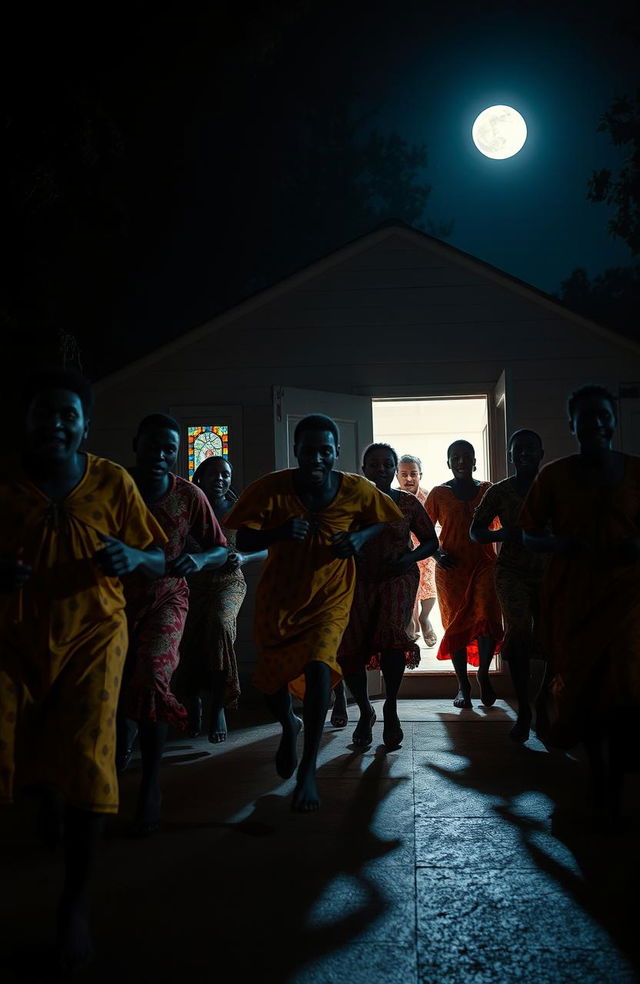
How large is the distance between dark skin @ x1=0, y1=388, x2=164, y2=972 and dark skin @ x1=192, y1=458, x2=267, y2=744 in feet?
10.1

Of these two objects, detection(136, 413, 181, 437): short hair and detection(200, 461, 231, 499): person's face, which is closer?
detection(136, 413, 181, 437): short hair

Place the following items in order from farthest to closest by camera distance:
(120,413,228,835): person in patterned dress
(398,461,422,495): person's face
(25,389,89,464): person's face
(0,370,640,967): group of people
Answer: (398,461,422,495): person's face < (120,413,228,835): person in patterned dress < (25,389,89,464): person's face < (0,370,640,967): group of people

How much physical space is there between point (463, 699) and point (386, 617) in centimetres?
190

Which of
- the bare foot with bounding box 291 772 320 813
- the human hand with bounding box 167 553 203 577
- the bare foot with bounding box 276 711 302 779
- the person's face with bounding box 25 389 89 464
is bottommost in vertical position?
the bare foot with bounding box 291 772 320 813

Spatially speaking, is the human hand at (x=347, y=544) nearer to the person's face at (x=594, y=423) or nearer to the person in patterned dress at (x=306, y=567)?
the person in patterned dress at (x=306, y=567)

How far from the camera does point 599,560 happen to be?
13.3 ft

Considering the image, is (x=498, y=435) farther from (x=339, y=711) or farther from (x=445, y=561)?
(x=339, y=711)

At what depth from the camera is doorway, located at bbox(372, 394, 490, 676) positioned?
1352 centimetres

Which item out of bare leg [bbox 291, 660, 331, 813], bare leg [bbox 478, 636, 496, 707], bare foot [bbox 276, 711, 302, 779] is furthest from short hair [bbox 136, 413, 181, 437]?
bare leg [bbox 478, 636, 496, 707]

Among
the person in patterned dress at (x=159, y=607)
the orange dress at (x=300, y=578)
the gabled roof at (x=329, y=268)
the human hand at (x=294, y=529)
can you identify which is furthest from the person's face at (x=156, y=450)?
the gabled roof at (x=329, y=268)

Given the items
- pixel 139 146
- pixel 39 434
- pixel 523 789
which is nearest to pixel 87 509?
pixel 39 434

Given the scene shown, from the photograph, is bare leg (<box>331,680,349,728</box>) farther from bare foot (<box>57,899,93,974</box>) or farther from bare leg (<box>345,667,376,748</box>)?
bare foot (<box>57,899,93,974</box>)

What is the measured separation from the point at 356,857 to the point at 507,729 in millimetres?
3111

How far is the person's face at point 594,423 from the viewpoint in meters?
4.17
